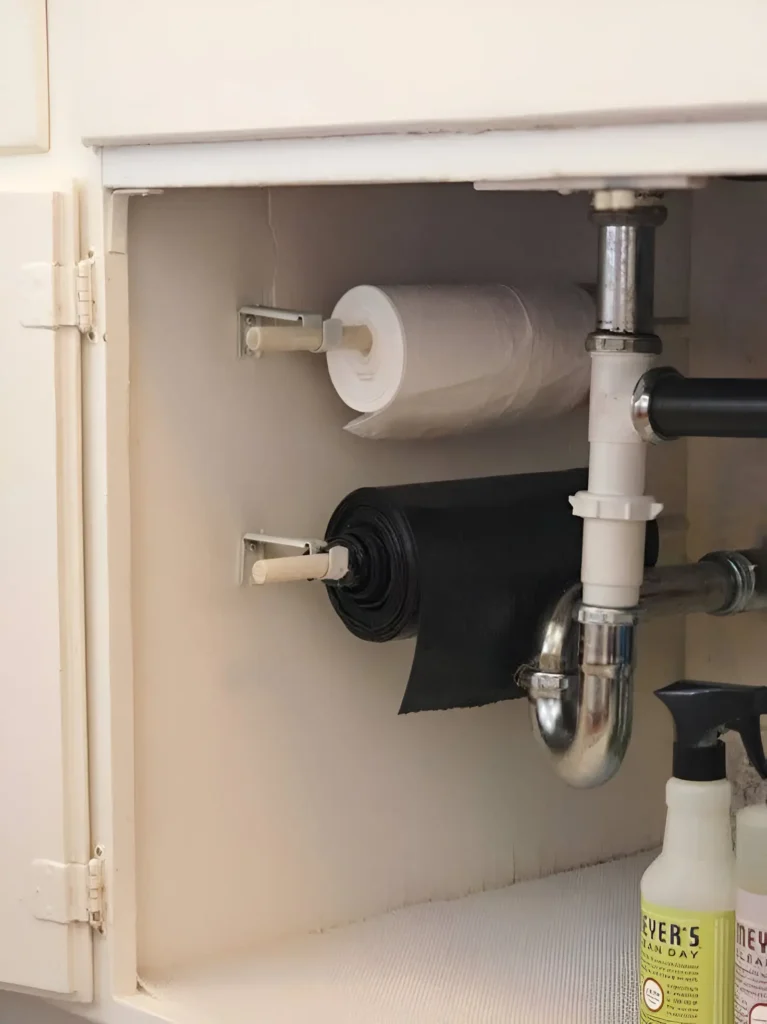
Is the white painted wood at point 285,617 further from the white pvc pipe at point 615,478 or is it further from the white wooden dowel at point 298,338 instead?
the white pvc pipe at point 615,478

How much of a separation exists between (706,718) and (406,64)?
1.42 feet

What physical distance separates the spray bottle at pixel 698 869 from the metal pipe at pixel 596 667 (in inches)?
5.4

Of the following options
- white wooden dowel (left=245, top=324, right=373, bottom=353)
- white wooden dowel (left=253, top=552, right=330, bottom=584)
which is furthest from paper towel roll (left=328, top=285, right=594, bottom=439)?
white wooden dowel (left=253, top=552, right=330, bottom=584)

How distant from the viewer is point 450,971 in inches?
43.6

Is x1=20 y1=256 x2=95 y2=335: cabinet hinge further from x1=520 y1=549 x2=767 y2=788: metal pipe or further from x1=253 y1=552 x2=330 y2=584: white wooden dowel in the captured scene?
x1=520 y1=549 x2=767 y2=788: metal pipe

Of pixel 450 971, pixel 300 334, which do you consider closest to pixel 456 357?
pixel 300 334

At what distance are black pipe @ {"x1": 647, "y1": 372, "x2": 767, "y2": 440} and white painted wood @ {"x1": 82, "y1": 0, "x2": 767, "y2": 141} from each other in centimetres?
25

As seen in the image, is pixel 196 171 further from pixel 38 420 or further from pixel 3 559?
pixel 3 559

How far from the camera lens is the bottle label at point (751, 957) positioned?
34.0 inches

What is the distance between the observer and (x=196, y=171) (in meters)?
0.97

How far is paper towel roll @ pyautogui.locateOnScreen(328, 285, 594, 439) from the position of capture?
1.08 m

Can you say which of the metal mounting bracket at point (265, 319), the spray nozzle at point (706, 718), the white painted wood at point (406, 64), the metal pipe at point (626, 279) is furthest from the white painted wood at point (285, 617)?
the spray nozzle at point (706, 718)

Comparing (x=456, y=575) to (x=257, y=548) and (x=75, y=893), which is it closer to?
(x=257, y=548)

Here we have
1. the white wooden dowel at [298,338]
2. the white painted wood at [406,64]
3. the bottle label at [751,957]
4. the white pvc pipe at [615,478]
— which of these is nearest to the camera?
the white painted wood at [406,64]
